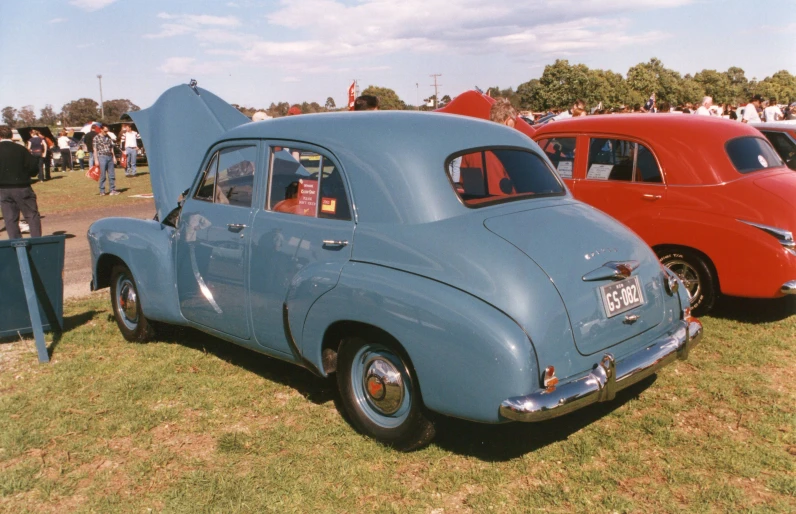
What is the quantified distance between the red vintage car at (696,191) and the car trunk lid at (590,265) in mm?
2125

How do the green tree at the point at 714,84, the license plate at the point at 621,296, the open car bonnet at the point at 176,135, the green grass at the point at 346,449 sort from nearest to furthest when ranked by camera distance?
the green grass at the point at 346,449, the license plate at the point at 621,296, the open car bonnet at the point at 176,135, the green tree at the point at 714,84

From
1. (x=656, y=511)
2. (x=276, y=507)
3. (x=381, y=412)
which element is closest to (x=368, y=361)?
(x=381, y=412)

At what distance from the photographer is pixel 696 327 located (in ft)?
13.6

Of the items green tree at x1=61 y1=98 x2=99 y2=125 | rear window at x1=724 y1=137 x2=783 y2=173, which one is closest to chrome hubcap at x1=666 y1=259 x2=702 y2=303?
rear window at x1=724 y1=137 x2=783 y2=173

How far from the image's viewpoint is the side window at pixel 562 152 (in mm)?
6988

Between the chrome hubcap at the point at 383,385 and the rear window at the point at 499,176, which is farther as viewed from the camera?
the rear window at the point at 499,176

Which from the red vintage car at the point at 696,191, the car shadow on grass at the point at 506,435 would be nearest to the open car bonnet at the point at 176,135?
the car shadow on grass at the point at 506,435

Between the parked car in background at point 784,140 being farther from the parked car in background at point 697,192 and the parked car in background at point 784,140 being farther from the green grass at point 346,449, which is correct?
the green grass at point 346,449

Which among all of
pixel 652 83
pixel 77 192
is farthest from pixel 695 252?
pixel 652 83

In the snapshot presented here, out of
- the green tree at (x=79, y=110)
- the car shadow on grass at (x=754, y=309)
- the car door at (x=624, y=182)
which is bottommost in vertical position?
the car shadow on grass at (x=754, y=309)

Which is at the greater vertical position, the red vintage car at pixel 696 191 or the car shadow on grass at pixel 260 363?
the red vintage car at pixel 696 191

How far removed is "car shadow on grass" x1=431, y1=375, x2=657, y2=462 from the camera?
3906 mm

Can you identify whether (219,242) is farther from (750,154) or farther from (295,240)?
(750,154)

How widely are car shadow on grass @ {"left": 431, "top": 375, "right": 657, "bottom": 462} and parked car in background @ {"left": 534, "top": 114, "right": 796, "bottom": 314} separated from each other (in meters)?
2.17
